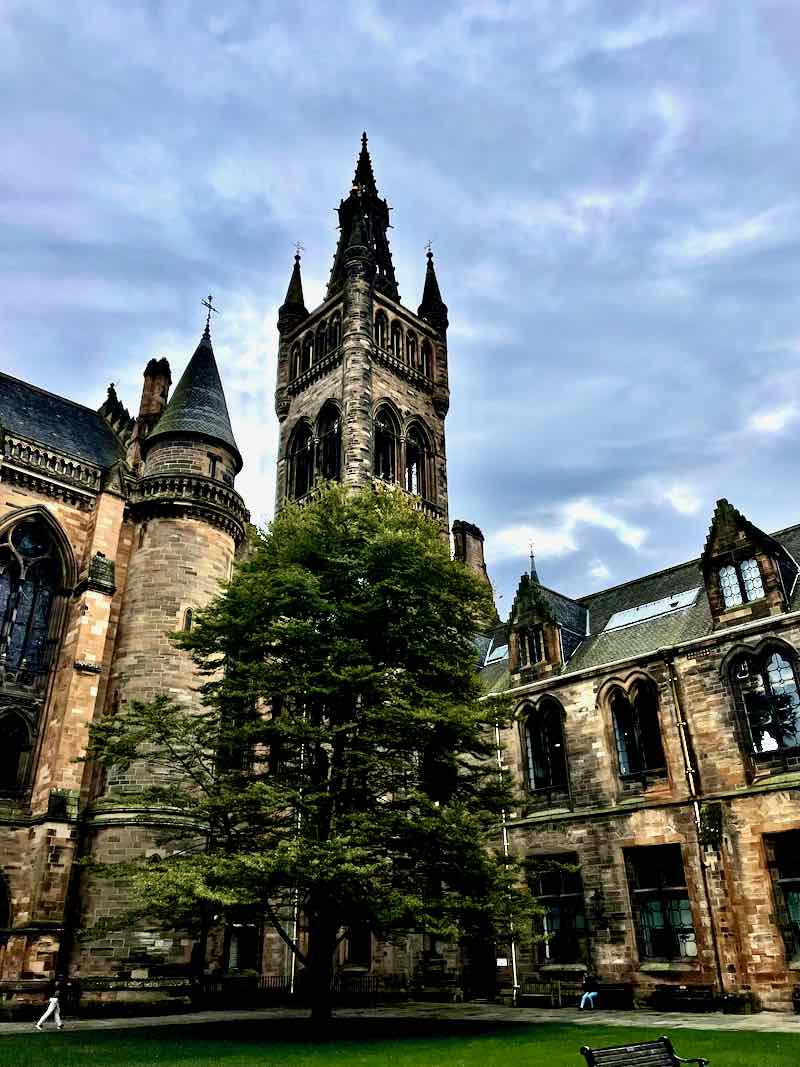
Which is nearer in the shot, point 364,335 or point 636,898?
point 636,898

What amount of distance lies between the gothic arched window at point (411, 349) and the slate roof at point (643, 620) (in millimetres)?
21489

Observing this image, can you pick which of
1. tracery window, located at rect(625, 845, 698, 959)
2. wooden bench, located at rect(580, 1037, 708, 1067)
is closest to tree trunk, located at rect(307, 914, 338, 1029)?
wooden bench, located at rect(580, 1037, 708, 1067)

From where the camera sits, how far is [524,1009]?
22.4 metres

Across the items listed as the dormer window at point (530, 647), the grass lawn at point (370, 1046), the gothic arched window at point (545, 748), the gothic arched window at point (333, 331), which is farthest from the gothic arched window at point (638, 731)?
the gothic arched window at point (333, 331)

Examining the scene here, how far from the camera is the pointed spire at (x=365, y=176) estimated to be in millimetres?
57125

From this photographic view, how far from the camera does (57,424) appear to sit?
30938 mm

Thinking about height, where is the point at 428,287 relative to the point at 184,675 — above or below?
above

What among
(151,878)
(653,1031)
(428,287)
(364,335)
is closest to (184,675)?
(151,878)

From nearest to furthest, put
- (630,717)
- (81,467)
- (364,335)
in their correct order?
(630,717) < (81,467) < (364,335)

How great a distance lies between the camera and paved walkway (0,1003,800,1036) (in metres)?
16.7

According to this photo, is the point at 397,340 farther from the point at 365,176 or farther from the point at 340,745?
the point at 340,745

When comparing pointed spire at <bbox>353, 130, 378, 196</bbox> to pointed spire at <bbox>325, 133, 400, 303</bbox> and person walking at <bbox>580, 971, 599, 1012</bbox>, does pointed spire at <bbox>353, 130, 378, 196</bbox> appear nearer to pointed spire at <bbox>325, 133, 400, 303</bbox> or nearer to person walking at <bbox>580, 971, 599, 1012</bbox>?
pointed spire at <bbox>325, 133, 400, 303</bbox>

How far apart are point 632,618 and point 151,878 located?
1939cm

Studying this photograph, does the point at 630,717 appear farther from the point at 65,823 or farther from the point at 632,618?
the point at 65,823
